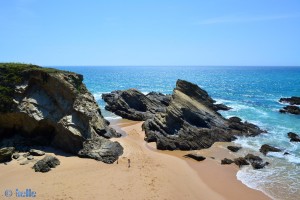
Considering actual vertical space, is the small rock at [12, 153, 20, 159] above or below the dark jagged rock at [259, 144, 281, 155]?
above

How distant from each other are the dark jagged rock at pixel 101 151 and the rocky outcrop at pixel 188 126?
623 centimetres

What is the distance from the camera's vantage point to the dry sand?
78.6ft

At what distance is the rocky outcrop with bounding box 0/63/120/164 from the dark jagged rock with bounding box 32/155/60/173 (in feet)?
10.5

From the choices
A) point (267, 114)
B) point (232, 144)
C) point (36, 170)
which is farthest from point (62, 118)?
point (267, 114)

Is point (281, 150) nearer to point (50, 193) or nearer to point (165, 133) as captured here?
point (165, 133)

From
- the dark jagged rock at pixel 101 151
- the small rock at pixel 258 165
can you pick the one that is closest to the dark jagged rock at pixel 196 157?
the small rock at pixel 258 165

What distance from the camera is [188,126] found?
4144cm

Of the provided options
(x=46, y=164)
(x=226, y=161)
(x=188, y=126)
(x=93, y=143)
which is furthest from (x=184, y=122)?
(x=46, y=164)

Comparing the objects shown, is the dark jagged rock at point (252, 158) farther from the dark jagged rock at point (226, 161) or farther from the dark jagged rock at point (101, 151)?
the dark jagged rock at point (101, 151)

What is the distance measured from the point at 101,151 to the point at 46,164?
5.51 m

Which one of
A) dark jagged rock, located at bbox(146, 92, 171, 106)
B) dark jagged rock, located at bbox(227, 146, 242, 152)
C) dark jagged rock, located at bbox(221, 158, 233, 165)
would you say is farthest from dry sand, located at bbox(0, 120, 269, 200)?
dark jagged rock, located at bbox(146, 92, 171, 106)

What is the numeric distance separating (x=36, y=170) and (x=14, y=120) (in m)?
8.38

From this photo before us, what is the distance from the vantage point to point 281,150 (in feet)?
123

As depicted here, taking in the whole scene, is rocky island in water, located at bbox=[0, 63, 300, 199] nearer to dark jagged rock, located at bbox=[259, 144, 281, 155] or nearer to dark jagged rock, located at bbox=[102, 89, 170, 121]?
dark jagged rock, located at bbox=[259, 144, 281, 155]
